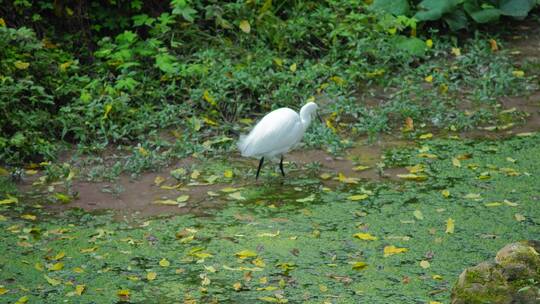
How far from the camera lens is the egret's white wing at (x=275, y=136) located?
6547 mm

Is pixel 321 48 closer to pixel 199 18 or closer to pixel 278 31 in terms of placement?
pixel 278 31

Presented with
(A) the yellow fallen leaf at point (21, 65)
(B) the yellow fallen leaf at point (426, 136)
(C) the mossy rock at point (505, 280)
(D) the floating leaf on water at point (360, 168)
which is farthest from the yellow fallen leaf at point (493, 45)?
(C) the mossy rock at point (505, 280)

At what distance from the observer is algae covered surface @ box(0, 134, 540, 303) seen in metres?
4.95

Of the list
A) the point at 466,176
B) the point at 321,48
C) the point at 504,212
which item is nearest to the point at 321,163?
the point at 466,176

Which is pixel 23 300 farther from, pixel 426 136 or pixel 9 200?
pixel 426 136

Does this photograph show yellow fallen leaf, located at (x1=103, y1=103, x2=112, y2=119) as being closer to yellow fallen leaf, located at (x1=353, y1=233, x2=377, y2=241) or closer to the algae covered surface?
the algae covered surface

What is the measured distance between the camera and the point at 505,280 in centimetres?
426

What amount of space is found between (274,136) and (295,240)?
113cm

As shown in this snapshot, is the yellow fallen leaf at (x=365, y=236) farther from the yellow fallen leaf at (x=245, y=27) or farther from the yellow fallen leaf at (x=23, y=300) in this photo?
the yellow fallen leaf at (x=245, y=27)

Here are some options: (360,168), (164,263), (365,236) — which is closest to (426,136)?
(360,168)

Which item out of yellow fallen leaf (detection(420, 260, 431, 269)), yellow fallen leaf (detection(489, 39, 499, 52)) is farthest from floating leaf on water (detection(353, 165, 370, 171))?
yellow fallen leaf (detection(489, 39, 499, 52))

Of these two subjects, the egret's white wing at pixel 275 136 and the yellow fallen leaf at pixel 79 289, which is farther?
the egret's white wing at pixel 275 136

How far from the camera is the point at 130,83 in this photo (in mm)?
8008

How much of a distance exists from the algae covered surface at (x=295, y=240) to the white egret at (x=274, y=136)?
0.26m
